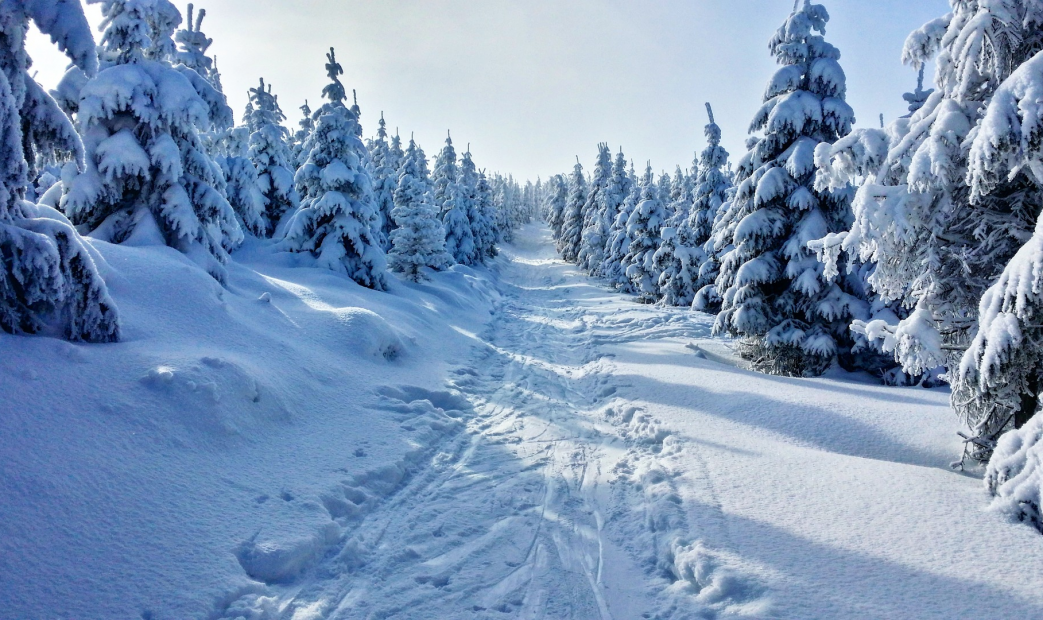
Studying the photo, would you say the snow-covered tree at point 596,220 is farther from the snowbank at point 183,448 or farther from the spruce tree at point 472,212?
the snowbank at point 183,448

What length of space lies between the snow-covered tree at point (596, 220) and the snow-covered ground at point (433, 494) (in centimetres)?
3605

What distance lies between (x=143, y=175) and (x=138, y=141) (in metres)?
0.95

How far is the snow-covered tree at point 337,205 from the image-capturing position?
20.2 meters

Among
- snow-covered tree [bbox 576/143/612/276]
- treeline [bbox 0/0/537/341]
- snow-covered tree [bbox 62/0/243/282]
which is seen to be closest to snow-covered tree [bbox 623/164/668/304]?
treeline [bbox 0/0/537/341]

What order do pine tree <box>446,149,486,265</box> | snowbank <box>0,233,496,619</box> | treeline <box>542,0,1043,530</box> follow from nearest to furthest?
1. snowbank <box>0,233,496,619</box>
2. treeline <box>542,0,1043,530</box>
3. pine tree <box>446,149,486,265</box>

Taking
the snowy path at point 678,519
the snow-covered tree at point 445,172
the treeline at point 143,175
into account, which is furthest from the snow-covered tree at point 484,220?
the snowy path at point 678,519

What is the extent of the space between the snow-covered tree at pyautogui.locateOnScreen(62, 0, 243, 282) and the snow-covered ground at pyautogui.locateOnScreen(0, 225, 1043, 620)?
9.21ft

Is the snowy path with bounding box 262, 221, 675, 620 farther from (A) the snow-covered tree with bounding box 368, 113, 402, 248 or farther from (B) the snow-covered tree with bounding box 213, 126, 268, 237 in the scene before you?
(A) the snow-covered tree with bounding box 368, 113, 402, 248

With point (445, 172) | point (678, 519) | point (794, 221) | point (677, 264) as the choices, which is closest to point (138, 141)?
point (678, 519)

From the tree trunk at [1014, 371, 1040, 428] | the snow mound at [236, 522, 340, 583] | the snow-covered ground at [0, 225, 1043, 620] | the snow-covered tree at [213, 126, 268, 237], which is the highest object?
the snow-covered tree at [213, 126, 268, 237]

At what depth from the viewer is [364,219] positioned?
69.1ft

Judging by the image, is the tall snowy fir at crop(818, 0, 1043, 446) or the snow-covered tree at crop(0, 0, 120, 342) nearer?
the snow-covered tree at crop(0, 0, 120, 342)

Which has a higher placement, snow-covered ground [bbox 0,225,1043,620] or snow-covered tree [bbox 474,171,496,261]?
snow-covered tree [bbox 474,171,496,261]

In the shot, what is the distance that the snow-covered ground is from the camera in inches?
166
